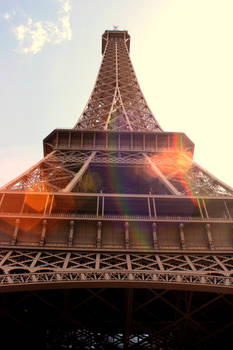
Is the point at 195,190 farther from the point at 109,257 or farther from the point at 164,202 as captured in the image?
the point at 109,257

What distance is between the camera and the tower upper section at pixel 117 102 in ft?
132

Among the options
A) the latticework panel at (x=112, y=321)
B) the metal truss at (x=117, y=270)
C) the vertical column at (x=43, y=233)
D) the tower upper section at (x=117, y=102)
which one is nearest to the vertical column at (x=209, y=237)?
the metal truss at (x=117, y=270)

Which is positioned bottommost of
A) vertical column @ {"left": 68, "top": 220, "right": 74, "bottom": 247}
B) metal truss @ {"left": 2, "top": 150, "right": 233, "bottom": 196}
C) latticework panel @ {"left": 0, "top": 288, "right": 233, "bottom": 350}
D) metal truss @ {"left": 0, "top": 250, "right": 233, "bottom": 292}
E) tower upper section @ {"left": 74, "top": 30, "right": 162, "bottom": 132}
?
latticework panel @ {"left": 0, "top": 288, "right": 233, "bottom": 350}

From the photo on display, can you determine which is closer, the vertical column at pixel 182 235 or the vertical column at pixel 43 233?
the vertical column at pixel 43 233

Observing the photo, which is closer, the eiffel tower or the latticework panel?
the eiffel tower

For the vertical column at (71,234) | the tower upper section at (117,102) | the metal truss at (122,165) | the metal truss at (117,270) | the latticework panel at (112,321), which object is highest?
the tower upper section at (117,102)

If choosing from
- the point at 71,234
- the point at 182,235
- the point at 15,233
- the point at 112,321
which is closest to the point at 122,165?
the point at 182,235

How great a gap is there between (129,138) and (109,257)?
63.7 ft

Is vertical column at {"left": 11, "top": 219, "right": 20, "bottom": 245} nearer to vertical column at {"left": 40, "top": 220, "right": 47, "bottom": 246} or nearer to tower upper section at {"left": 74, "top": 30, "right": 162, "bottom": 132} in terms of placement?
vertical column at {"left": 40, "top": 220, "right": 47, "bottom": 246}

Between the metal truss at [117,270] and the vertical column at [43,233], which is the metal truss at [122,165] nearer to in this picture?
the vertical column at [43,233]

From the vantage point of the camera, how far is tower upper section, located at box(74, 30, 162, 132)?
40.2 m

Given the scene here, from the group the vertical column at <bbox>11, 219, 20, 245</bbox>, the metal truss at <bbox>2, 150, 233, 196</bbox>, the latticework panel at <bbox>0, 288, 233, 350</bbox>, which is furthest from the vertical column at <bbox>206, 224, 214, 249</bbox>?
the vertical column at <bbox>11, 219, 20, 245</bbox>

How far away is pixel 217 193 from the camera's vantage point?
72.4 feet

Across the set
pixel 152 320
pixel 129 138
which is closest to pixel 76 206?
pixel 152 320
